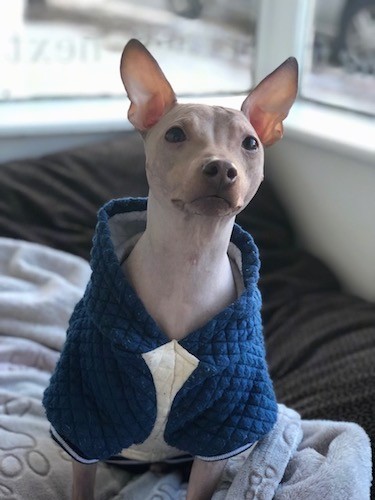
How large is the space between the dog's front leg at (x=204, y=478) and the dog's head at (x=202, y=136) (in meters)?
0.36

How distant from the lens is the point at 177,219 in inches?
34.4

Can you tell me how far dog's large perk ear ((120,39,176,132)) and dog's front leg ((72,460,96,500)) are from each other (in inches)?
17.7

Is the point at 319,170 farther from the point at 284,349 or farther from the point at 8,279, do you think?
the point at 8,279

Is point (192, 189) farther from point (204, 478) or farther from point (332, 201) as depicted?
point (332, 201)

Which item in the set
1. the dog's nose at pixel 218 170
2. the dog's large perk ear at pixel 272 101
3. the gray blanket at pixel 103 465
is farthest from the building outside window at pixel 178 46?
the dog's nose at pixel 218 170

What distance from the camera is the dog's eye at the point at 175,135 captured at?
855 mm

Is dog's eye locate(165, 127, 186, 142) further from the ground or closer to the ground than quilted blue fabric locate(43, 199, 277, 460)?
further from the ground

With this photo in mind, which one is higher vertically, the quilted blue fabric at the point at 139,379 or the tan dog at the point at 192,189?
the tan dog at the point at 192,189

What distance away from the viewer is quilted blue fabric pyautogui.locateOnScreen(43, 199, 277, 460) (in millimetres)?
919

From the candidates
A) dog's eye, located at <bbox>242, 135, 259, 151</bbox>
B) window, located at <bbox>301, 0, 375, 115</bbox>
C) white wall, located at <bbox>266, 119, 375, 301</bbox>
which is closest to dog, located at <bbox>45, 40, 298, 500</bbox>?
dog's eye, located at <bbox>242, 135, 259, 151</bbox>

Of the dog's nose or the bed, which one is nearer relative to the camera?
the dog's nose

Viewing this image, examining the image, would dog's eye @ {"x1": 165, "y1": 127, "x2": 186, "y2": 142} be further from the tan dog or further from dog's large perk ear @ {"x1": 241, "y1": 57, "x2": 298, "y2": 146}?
dog's large perk ear @ {"x1": 241, "y1": 57, "x2": 298, "y2": 146}

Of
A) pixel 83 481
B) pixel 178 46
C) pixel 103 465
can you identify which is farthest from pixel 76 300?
pixel 178 46

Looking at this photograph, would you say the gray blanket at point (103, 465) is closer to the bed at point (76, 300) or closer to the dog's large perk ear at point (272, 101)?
the bed at point (76, 300)
